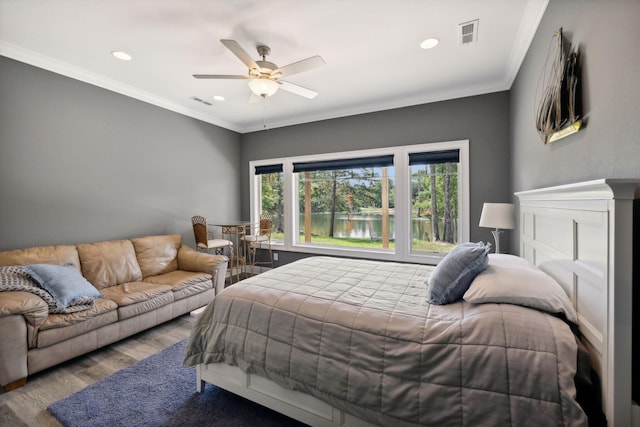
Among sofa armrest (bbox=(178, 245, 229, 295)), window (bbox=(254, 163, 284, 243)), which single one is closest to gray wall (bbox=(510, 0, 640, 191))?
sofa armrest (bbox=(178, 245, 229, 295))

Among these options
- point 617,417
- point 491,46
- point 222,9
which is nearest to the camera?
point 617,417

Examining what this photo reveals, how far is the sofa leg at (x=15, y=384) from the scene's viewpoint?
79.4 inches

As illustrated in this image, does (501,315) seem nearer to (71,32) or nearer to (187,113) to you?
(71,32)

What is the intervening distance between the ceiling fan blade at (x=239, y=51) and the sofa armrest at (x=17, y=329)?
7.94 feet

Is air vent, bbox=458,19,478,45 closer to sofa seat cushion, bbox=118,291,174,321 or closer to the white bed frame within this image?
the white bed frame

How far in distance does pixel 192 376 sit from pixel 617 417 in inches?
98.0

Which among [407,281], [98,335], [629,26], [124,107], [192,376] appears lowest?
[192,376]

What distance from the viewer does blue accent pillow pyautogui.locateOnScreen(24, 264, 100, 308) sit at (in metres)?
2.33

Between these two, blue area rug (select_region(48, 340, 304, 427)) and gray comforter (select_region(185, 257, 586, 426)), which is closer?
gray comforter (select_region(185, 257, 586, 426))

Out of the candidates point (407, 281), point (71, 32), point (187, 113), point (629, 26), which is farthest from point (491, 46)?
point (187, 113)

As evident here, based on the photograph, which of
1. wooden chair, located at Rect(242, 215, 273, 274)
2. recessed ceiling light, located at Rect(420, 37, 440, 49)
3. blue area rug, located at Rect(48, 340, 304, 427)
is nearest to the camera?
blue area rug, located at Rect(48, 340, 304, 427)

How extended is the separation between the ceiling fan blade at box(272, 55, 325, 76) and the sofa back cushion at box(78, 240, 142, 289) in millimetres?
2756

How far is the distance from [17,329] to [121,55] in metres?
2.56

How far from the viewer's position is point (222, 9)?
83.6 inches
